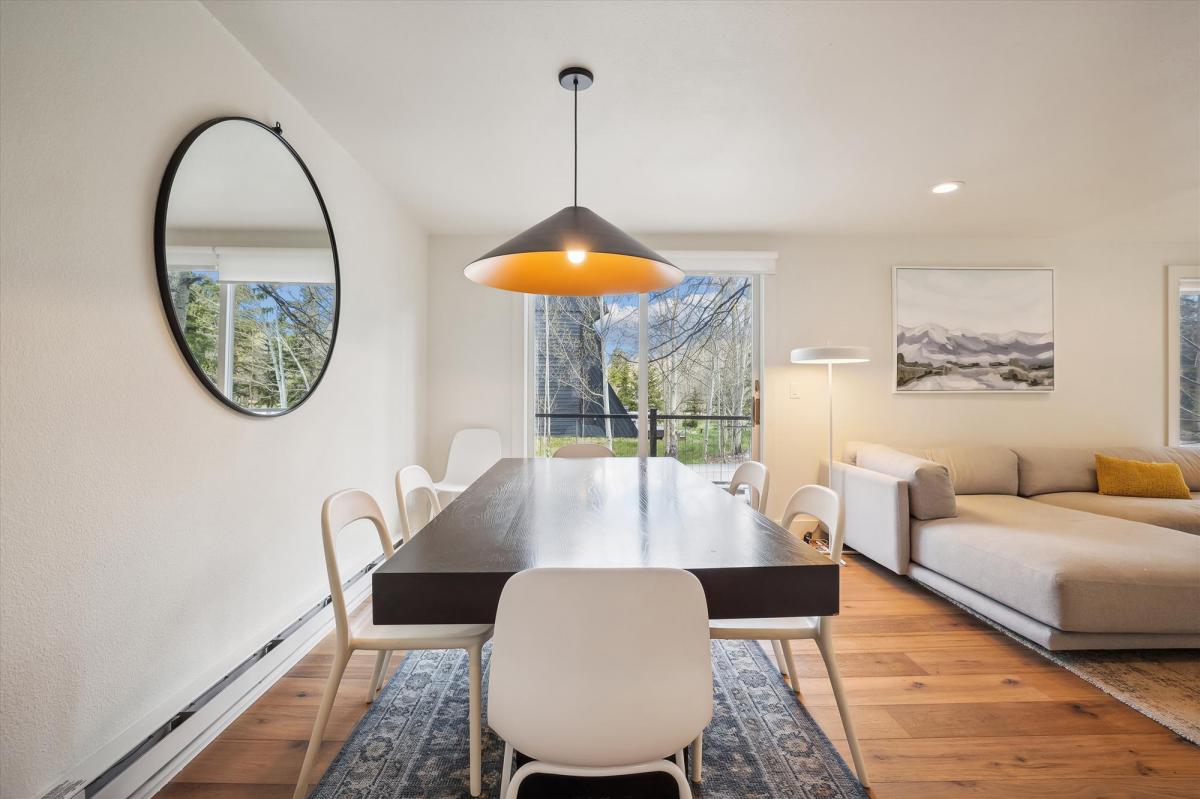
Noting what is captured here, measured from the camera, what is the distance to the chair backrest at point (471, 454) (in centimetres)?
395

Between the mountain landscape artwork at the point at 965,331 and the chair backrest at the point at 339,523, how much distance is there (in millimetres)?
4052

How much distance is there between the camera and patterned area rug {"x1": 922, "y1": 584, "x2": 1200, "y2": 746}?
186cm

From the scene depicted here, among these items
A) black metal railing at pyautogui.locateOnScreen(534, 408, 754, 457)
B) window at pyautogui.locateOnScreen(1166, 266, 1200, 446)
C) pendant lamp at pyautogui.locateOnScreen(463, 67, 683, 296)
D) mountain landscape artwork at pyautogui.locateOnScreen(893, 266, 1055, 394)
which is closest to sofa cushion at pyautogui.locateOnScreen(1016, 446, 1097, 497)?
mountain landscape artwork at pyautogui.locateOnScreen(893, 266, 1055, 394)

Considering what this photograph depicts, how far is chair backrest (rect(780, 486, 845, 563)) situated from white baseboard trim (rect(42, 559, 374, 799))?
6.32ft

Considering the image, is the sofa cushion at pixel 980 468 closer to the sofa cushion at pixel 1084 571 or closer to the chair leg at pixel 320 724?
the sofa cushion at pixel 1084 571

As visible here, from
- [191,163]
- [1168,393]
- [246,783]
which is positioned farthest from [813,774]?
[1168,393]

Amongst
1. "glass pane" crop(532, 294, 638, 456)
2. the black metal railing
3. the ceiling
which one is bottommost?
the black metal railing

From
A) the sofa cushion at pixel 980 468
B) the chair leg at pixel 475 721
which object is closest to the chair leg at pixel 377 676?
the chair leg at pixel 475 721

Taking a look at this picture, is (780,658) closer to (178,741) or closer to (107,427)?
(178,741)

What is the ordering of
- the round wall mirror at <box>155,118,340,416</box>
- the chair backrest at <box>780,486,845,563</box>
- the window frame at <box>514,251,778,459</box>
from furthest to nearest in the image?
the window frame at <box>514,251,778,459</box>, the round wall mirror at <box>155,118,340,416</box>, the chair backrest at <box>780,486,845,563</box>

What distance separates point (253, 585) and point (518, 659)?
1.61 meters

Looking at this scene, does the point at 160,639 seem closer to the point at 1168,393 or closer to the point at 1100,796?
the point at 1100,796

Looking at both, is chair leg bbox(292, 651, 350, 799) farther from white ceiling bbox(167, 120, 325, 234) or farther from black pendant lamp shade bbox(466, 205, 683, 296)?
white ceiling bbox(167, 120, 325, 234)

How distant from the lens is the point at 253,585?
1.99 metres
